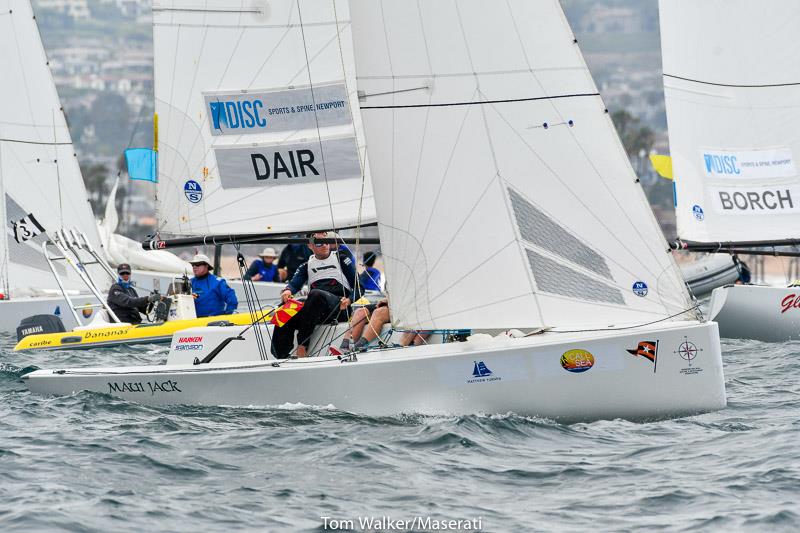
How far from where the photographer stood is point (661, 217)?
2803 inches

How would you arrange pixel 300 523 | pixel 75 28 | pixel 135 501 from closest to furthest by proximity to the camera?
pixel 300 523, pixel 135 501, pixel 75 28

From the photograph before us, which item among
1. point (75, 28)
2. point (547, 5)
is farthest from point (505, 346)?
point (75, 28)

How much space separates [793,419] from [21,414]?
16.0 feet

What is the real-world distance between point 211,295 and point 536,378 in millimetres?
5443

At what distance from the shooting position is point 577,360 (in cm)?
795

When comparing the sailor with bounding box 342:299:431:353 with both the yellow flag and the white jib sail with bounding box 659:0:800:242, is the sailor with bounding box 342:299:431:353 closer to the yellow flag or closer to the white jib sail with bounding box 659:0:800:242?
the white jib sail with bounding box 659:0:800:242

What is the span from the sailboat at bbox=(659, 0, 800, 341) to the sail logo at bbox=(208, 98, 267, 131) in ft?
17.3

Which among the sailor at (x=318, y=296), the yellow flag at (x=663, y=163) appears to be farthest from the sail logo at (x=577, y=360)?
the yellow flag at (x=663, y=163)

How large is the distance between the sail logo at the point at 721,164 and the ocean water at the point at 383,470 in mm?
6380

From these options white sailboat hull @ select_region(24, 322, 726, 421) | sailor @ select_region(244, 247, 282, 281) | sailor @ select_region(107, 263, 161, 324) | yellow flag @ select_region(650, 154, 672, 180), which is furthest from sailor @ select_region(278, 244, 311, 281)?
white sailboat hull @ select_region(24, 322, 726, 421)

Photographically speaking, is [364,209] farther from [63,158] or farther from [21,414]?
[63,158]

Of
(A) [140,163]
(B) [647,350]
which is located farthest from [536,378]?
(A) [140,163]

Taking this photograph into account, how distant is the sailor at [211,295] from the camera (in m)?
12.7

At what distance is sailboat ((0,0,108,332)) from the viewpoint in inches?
641
